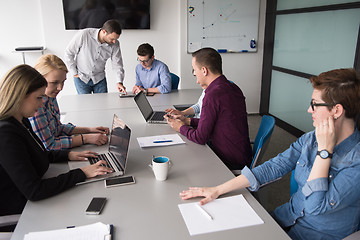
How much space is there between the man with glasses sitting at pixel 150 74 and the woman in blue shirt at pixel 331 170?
229cm

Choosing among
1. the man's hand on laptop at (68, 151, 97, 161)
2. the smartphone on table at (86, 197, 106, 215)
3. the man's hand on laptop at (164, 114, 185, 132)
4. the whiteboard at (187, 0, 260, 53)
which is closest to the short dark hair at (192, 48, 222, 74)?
the man's hand on laptop at (164, 114, 185, 132)

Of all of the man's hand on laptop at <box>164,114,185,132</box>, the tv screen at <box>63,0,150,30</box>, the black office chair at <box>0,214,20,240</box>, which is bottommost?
the black office chair at <box>0,214,20,240</box>

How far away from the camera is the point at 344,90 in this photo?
1.26 m

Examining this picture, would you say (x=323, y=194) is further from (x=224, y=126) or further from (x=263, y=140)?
(x=224, y=126)

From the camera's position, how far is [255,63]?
5.28m

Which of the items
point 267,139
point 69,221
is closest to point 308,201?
point 267,139

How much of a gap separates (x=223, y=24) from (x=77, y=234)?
4447 millimetres

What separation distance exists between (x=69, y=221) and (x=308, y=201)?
0.99m

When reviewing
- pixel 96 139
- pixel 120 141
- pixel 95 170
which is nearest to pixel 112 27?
pixel 96 139

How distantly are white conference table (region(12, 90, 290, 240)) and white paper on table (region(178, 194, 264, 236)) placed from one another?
2 cm

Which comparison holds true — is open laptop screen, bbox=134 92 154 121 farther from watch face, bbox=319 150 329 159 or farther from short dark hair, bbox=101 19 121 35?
watch face, bbox=319 150 329 159

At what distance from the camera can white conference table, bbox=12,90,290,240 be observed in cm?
115

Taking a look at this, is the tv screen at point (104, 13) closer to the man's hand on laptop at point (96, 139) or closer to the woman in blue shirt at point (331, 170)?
the man's hand on laptop at point (96, 139)

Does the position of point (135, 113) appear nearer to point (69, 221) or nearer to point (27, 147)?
point (27, 147)
